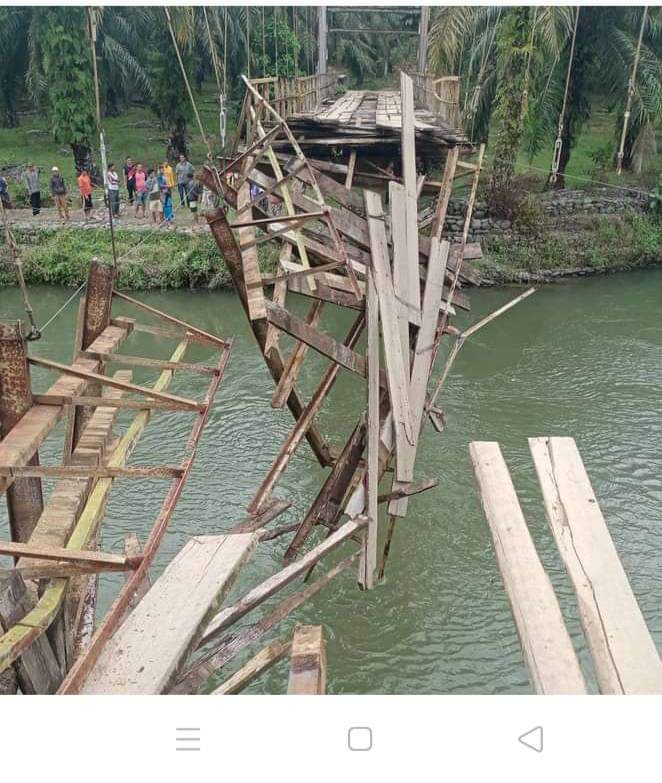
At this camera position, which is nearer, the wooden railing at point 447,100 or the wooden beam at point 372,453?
the wooden beam at point 372,453

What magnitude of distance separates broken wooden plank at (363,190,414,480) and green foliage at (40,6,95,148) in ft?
54.8

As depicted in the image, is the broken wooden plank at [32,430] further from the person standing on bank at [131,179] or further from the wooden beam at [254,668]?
the person standing on bank at [131,179]

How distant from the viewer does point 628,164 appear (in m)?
22.0

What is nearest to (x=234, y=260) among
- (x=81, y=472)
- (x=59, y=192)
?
(x=81, y=472)

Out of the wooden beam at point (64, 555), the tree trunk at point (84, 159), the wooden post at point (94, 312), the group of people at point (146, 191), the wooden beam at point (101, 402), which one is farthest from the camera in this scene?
the tree trunk at point (84, 159)

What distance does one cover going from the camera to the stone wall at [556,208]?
19.1m

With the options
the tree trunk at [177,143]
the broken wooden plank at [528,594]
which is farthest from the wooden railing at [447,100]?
the tree trunk at [177,143]

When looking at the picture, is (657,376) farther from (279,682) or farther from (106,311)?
(106,311)

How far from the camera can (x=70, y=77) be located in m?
19.4

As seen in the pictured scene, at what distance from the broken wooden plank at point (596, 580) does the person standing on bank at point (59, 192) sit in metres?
17.1

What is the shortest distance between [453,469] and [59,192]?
13.6 metres

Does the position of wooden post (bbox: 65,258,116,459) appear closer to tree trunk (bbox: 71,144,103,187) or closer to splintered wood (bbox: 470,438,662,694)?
splintered wood (bbox: 470,438,662,694)

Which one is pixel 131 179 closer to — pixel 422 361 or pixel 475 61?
pixel 475 61
